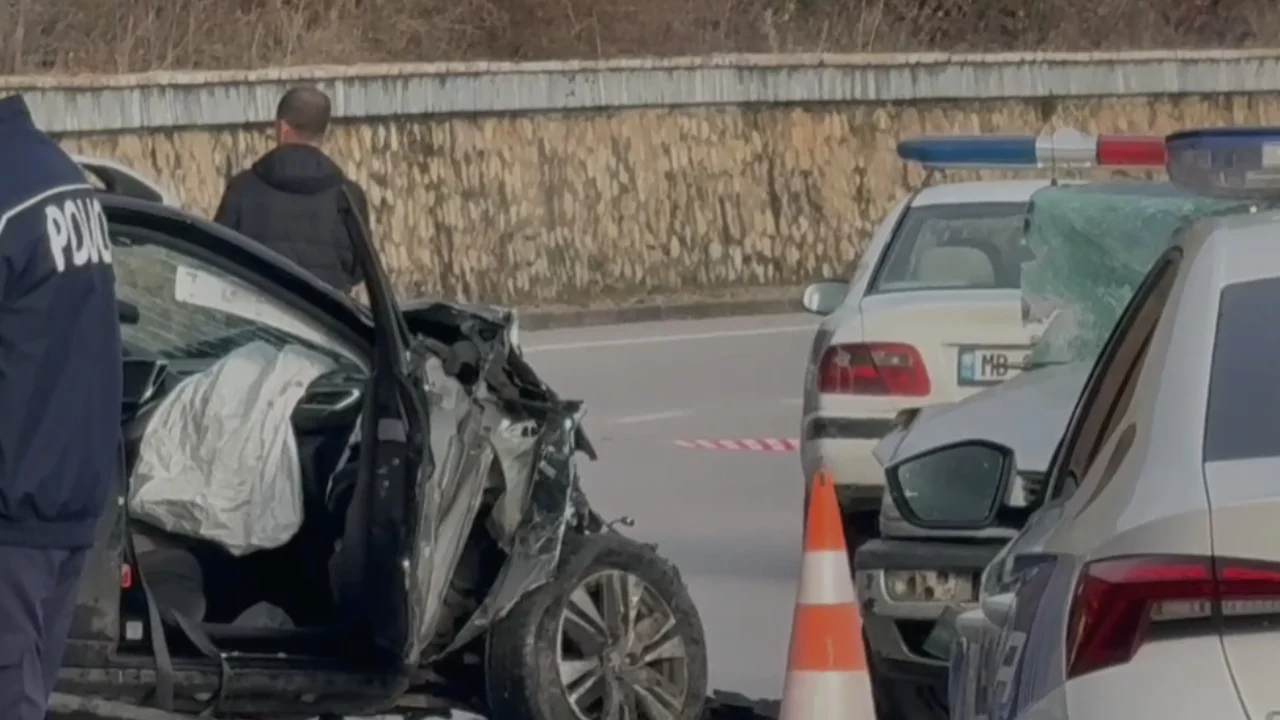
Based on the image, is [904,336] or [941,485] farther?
[904,336]

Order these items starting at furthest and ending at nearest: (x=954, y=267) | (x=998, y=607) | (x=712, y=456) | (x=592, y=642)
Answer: (x=712, y=456), (x=954, y=267), (x=592, y=642), (x=998, y=607)

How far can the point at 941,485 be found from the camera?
632cm

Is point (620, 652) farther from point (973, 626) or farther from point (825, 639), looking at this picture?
point (973, 626)

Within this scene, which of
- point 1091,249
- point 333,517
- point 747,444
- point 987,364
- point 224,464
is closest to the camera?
point 224,464

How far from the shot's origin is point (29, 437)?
4203 millimetres

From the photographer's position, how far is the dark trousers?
424 cm

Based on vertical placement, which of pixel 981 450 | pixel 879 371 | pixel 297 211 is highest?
pixel 297 211

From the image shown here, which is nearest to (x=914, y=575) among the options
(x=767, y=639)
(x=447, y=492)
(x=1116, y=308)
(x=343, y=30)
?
(x=447, y=492)

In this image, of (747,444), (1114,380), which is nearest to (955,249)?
(747,444)

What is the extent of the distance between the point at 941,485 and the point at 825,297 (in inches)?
158

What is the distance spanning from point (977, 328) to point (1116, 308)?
1.84m

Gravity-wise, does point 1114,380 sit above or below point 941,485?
above

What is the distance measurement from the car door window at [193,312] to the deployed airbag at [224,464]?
175 mm

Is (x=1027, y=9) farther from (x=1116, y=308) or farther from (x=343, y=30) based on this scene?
(x=1116, y=308)
